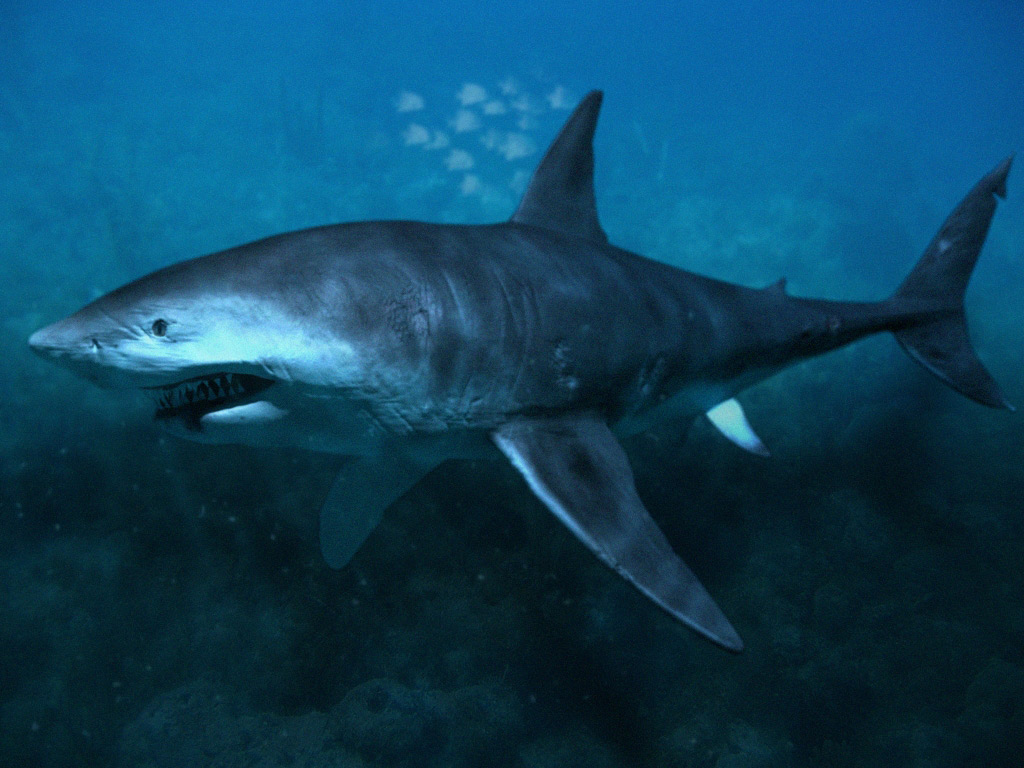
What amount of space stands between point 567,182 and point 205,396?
2.64m

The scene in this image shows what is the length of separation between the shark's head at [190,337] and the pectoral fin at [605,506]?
986mm

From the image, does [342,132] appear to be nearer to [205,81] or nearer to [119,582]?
[205,81]

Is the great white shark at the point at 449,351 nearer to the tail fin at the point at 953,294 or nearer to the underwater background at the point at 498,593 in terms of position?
the underwater background at the point at 498,593

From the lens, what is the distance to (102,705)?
3.73 meters

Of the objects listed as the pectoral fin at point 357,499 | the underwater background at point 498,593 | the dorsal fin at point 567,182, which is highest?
the dorsal fin at point 567,182

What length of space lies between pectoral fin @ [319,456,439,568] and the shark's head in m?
1.32

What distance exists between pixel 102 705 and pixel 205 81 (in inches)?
1073

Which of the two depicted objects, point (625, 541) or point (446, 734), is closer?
point (625, 541)

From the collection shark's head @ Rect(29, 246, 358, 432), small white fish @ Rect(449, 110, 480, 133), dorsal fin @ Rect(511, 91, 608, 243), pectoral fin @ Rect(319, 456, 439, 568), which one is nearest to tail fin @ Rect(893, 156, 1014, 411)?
dorsal fin @ Rect(511, 91, 608, 243)

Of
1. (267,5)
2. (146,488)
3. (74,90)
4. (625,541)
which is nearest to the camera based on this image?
(625,541)

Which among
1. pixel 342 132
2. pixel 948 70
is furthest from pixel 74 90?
pixel 948 70

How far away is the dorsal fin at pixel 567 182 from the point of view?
3.70 meters

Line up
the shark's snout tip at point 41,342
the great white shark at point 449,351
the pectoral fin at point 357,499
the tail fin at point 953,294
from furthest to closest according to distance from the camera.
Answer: the tail fin at point 953,294
the pectoral fin at point 357,499
the great white shark at point 449,351
the shark's snout tip at point 41,342

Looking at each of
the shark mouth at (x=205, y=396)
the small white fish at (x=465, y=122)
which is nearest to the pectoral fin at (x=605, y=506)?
the shark mouth at (x=205, y=396)
